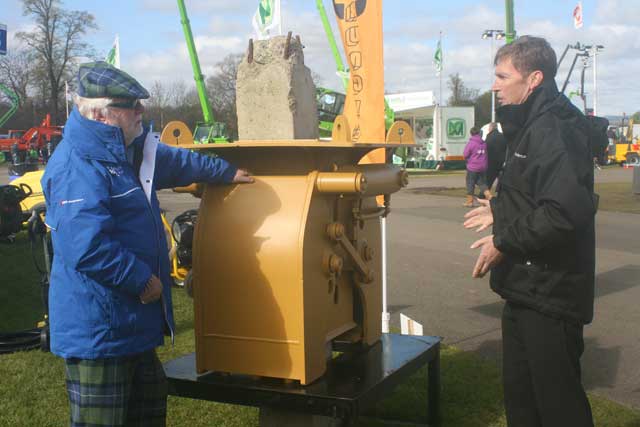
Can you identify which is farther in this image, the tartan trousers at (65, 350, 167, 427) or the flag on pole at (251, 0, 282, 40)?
the flag on pole at (251, 0, 282, 40)

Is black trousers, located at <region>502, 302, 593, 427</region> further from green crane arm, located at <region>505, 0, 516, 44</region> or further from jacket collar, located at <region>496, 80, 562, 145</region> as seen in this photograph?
green crane arm, located at <region>505, 0, 516, 44</region>

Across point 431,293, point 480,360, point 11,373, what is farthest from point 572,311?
point 431,293

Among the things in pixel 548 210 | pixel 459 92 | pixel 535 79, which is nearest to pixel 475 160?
pixel 535 79

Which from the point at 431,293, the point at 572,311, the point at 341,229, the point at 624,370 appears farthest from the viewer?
the point at 431,293

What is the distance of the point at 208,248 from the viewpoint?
306 cm

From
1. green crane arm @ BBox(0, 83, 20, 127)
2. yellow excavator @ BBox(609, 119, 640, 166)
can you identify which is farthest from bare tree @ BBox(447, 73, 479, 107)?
green crane arm @ BBox(0, 83, 20, 127)

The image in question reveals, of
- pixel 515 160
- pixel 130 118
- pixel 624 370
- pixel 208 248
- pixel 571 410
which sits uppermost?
pixel 130 118

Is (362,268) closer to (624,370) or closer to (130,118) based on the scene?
(130,118)

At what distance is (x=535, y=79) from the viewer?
2801 millimetres

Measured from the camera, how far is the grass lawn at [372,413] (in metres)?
4.12

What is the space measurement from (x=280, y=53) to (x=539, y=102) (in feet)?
4.26

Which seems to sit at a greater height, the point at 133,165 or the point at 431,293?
the point at 133,165

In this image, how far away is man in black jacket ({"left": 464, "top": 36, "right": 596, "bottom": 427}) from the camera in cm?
261

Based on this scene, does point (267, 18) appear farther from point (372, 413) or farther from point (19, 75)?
point (19, 75)
